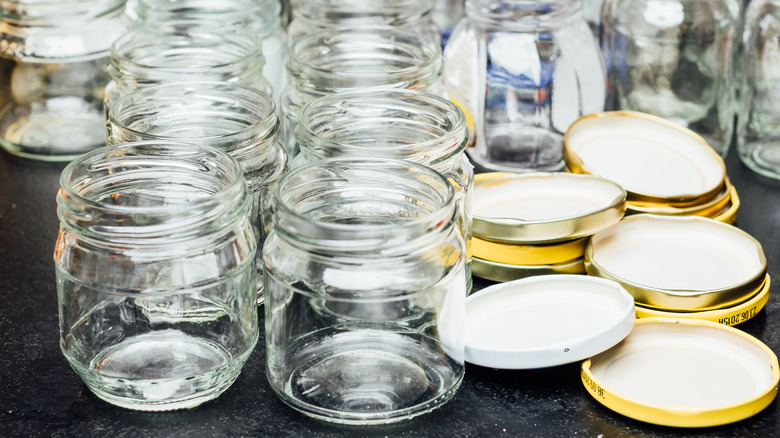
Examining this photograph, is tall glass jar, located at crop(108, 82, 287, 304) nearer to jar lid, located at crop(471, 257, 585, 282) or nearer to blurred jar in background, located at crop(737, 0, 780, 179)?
jar lid, located at crop(471, 257, 585, 282)

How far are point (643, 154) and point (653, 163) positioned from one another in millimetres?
19

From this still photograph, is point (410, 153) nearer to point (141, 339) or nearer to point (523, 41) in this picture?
point (141, 339)

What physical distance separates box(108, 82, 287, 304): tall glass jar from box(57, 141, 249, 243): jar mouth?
3 centimetres

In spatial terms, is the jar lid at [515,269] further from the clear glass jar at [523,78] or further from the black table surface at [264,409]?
the clear glass jar at [523,78]

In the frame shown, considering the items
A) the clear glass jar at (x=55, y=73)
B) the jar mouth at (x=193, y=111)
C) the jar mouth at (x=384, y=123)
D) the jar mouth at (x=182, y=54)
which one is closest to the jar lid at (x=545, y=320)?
the jar mouth at (x=384, y=123)

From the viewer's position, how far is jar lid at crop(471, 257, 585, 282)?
985mm

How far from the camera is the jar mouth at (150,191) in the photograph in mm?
766

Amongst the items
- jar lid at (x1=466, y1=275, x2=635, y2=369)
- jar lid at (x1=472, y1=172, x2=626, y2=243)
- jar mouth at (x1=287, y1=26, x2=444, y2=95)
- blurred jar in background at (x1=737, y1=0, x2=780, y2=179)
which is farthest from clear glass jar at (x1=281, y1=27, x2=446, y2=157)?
blurred jar in background at (x1=737, y1=0, x2=780, y2=179)

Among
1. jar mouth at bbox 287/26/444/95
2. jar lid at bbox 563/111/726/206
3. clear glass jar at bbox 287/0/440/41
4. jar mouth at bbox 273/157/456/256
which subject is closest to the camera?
jar mouth at bbox 273/157/456/256

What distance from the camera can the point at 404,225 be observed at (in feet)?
2.47

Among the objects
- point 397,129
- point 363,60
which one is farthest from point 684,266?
point 363,60

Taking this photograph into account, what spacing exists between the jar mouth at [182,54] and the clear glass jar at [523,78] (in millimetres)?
282

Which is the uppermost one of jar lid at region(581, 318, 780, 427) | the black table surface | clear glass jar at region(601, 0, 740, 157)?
clear glass jar at region(601, 0, 740, 157)

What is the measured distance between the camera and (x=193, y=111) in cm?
100
